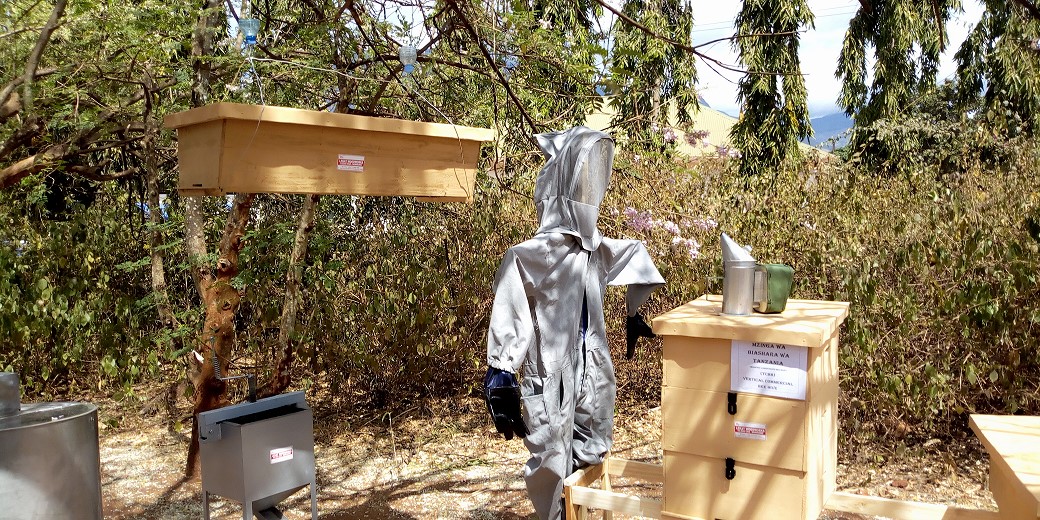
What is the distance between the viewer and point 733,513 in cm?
244

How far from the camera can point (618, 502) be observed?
2699 mm

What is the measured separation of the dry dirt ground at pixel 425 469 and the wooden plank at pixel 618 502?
4.37ft

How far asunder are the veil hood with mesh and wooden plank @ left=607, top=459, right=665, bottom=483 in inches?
33.7

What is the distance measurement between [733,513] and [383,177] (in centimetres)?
154

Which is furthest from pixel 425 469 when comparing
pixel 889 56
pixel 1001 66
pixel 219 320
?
pixel 889 56

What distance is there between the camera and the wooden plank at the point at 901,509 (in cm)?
247

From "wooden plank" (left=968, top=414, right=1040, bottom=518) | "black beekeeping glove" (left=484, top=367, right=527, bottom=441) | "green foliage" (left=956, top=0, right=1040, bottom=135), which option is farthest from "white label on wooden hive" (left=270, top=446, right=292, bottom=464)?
"green foliage" (left=956, top=0, right=1040, bottom=135)

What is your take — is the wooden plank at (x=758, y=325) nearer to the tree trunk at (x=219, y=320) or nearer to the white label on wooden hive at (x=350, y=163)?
the white label on wooden hive at (x=350, y=163)

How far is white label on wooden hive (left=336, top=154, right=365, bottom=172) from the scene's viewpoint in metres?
2.51

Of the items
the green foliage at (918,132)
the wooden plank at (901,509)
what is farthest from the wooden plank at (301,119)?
the green foliage at (918,132)

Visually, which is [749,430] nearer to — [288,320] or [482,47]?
[482,47]

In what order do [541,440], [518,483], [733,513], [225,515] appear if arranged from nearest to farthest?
[733,513]
[541,440]
[225,515]
[518,483]

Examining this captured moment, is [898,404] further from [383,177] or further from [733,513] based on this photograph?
[383,177]

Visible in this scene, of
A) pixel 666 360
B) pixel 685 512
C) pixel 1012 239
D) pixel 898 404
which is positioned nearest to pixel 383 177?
pixel 666 360
